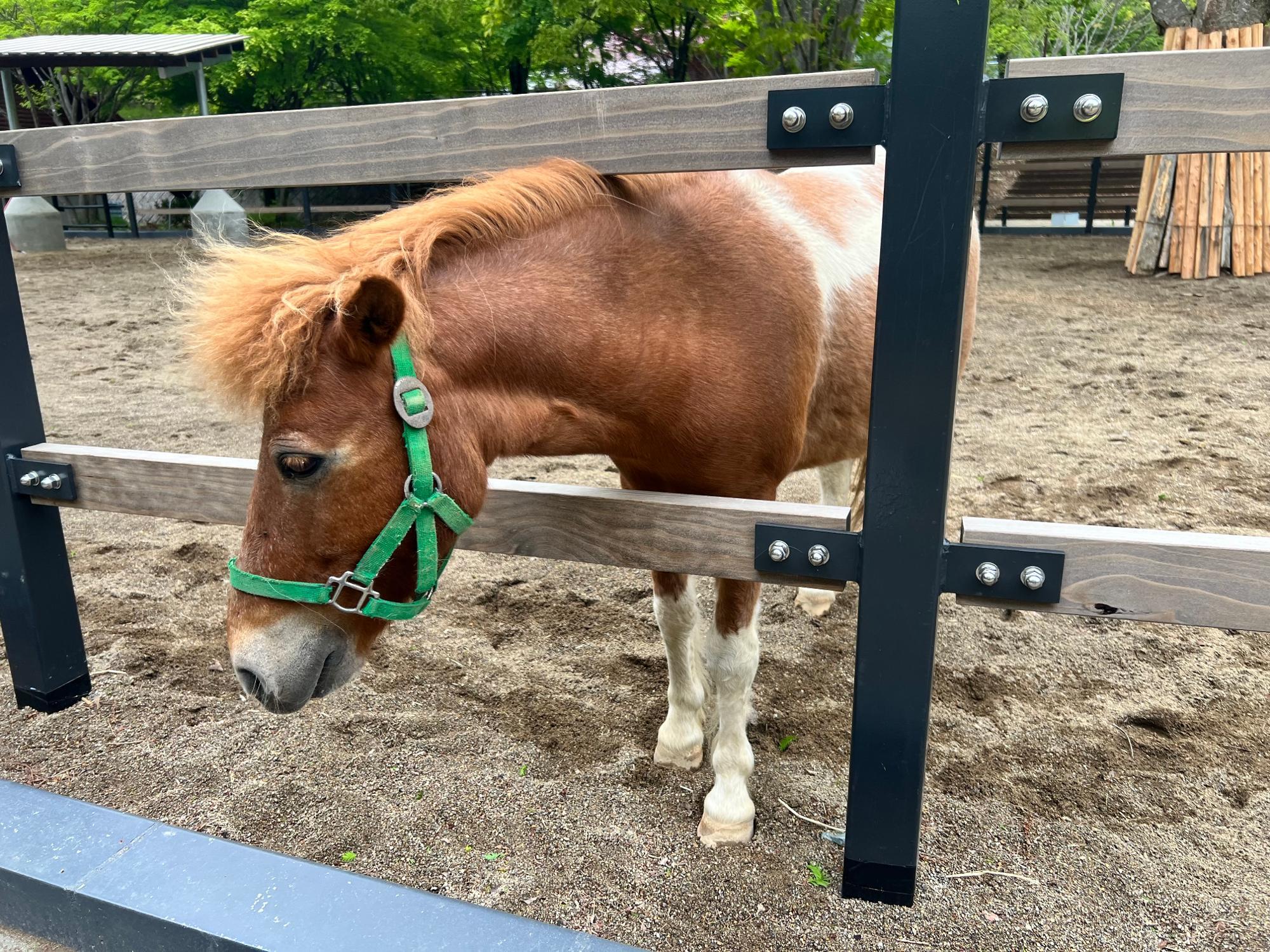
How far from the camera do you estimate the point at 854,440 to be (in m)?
2.46

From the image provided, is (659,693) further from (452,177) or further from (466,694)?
(452,177)

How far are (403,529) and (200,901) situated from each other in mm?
679

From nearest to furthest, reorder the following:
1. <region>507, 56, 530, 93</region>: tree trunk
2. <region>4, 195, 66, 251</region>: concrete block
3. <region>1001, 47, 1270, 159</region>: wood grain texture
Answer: <region>1001, 47, 1270, 159</region>: wood grain texture → <region>4, 195, 66, 251</region>: concrete block → <region>507, 56, 530, 93</region>: tree trunk

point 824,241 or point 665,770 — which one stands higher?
point 824,241

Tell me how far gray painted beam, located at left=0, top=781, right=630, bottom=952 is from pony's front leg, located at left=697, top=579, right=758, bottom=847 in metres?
0.91

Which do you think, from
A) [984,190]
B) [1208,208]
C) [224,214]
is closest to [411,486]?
[1208,208]

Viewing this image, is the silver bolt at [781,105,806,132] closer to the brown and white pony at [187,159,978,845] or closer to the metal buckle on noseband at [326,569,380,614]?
the brown and white pony at [187,159,978,845]

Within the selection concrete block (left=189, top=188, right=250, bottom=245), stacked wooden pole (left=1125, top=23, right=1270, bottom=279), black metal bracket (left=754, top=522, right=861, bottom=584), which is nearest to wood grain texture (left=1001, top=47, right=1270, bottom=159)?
black metal bracket (left=754, top=522, right=861, bottom=584)

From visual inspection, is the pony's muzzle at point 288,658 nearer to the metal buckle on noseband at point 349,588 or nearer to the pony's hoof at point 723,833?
the metal buckle on noseband at point 349,588

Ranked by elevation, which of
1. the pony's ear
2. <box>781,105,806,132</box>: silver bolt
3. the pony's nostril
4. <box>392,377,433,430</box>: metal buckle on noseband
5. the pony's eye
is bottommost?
the pony's nostril

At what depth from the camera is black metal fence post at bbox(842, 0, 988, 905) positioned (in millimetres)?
1164

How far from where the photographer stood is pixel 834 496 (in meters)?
3.63

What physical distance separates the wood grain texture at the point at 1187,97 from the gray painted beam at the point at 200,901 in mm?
1399

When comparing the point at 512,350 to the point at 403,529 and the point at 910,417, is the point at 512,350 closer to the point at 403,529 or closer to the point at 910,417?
the point at 403,529
